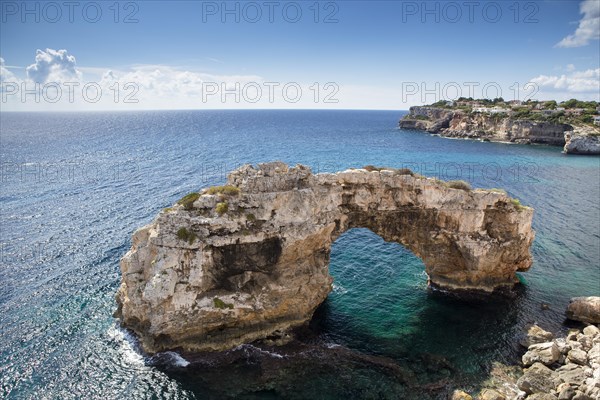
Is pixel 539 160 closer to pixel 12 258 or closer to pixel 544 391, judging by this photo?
pixel 544 391

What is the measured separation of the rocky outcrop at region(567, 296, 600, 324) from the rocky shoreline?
0.35 m

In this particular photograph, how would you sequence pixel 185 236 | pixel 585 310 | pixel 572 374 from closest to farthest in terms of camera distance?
1. pixel 572 374
2. pixel 185 236
3. pixel 585 310

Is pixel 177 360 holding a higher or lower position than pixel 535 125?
lower

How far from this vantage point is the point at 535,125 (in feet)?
443

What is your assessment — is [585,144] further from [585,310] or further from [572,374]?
[572,374]

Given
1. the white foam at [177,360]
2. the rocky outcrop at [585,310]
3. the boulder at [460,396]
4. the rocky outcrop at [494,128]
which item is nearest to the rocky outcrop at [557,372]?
the boulder at [460,396]

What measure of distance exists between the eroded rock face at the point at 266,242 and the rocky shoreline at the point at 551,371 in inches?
351

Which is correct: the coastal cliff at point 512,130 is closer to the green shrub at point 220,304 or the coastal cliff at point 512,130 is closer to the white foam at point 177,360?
the green shrub at point 220,304

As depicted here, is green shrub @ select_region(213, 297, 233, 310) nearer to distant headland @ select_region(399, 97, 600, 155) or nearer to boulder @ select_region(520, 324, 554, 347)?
boulder @ select_region(520, 324, 554, 347)

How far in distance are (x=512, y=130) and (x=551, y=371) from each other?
135m

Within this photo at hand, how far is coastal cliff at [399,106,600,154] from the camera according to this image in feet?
380

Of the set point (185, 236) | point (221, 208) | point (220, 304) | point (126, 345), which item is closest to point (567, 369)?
point (220, 304)

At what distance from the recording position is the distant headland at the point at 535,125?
383ft

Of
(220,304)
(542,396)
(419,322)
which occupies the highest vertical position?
(220,304)
